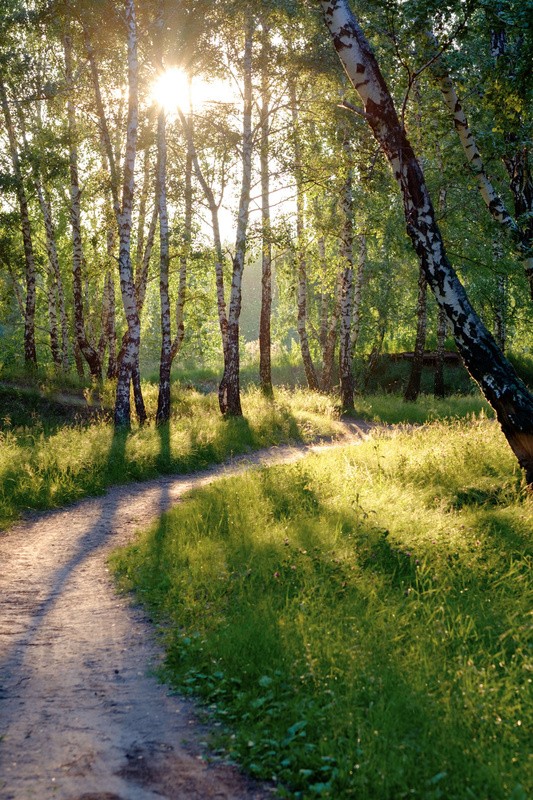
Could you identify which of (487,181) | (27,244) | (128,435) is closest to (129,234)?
(128,435)

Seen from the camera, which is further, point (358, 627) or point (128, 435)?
point (128, 435)

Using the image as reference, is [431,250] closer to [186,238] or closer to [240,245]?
[240,245]

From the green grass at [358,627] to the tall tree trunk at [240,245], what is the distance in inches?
387

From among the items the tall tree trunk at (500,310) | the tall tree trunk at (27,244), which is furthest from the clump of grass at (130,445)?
the tall tree trunk at (500,310)

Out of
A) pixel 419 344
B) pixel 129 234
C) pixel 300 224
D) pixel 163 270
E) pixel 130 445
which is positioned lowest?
pixel 130 445

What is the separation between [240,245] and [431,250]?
10869 mm

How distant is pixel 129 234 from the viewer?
1709 centimetres

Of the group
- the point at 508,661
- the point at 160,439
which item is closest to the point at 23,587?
the point at 508,661

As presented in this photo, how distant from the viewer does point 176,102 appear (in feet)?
69.8

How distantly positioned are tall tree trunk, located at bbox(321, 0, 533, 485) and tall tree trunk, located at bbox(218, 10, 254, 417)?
33.4 ft

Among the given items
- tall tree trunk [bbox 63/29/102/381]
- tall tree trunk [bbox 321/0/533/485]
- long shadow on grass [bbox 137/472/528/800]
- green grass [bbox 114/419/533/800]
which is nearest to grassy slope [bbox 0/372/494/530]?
tall tree trunk [bbox 63/29/102/381]

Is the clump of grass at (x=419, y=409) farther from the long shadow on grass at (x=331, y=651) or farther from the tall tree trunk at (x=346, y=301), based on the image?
the long shadow on grass at (x=331, y=651)

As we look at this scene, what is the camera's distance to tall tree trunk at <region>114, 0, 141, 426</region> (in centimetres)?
1678

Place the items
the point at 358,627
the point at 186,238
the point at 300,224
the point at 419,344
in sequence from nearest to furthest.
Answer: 1. the point at 358,627
2. the point at 186,238
3. the point at 300,224
4. the point at 419,344
